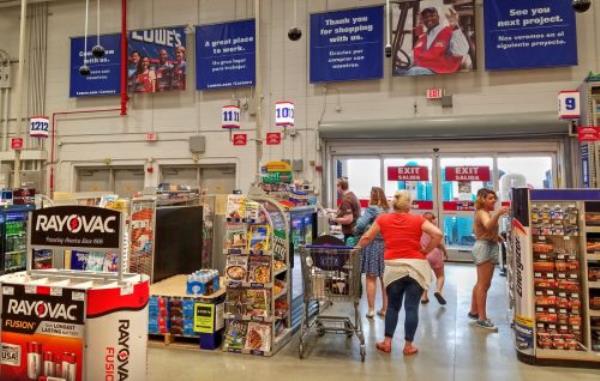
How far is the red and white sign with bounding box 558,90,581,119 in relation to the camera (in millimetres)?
6824

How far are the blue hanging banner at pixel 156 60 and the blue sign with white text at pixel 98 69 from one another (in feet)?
1.20

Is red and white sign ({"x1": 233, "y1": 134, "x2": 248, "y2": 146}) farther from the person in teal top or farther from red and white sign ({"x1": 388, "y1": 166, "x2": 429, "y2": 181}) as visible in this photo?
the person in teal top

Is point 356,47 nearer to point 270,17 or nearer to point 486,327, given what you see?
point 270,17

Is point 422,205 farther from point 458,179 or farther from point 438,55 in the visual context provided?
point 438,55

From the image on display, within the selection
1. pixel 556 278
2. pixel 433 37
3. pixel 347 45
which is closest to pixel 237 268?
pixel 556 278

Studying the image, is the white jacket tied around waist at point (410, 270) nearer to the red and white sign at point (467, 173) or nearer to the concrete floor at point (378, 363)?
the concrete floor at point (378, 363)

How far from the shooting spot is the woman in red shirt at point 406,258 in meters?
3.69

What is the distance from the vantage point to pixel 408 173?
887 cm

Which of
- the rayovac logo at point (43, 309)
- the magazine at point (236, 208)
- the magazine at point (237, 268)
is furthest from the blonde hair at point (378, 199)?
the rayovac logo at point (43, 309)

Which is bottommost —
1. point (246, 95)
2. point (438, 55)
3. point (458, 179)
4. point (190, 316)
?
point (190, 316)

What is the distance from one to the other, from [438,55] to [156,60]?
628cm

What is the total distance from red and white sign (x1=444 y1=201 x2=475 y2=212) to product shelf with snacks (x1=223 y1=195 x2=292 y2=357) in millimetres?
5527

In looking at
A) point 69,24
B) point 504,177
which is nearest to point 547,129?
point 504,177

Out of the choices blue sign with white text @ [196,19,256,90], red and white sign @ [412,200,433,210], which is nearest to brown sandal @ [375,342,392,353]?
red and white sign @ [412,200,433,210]
